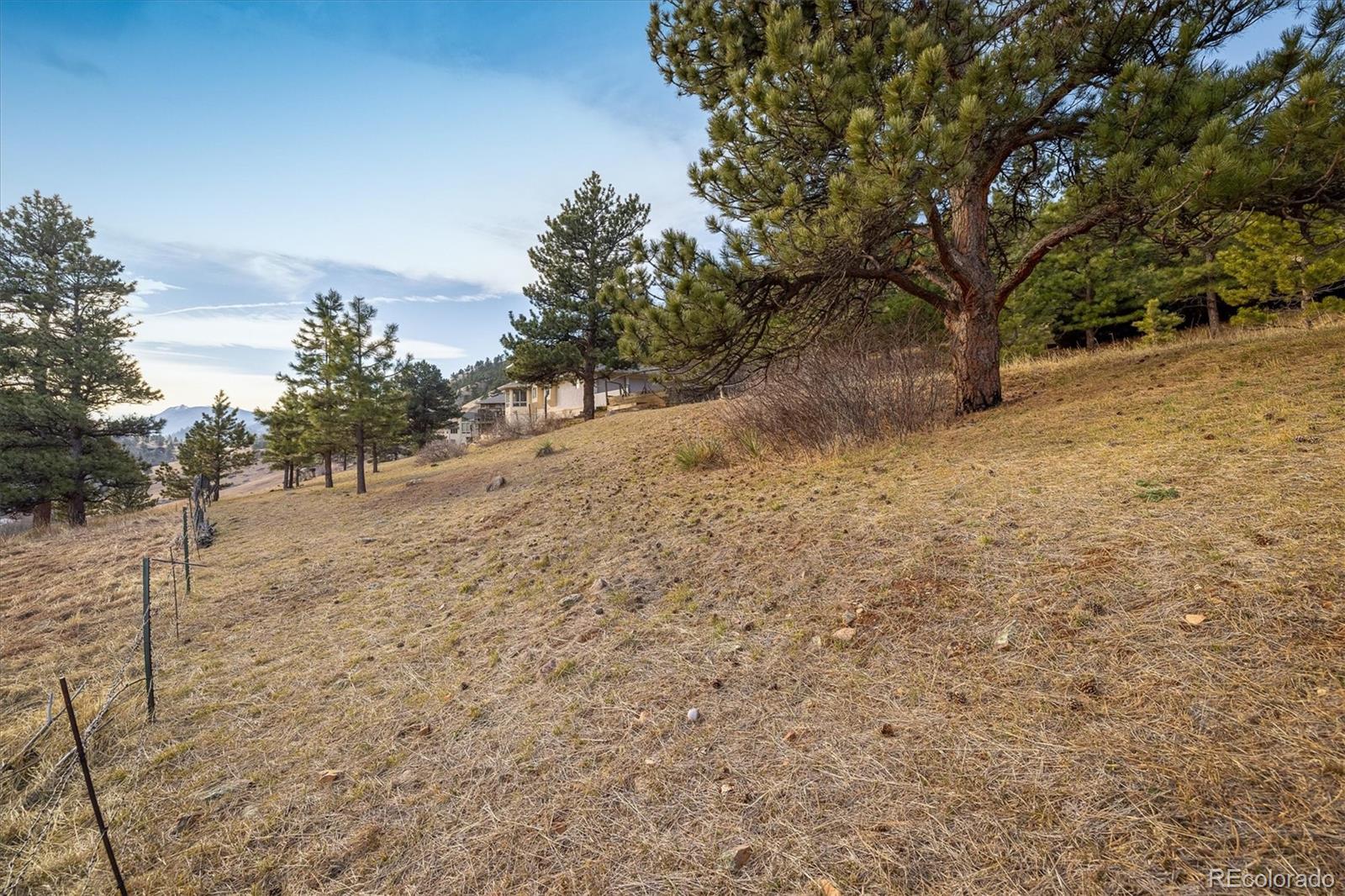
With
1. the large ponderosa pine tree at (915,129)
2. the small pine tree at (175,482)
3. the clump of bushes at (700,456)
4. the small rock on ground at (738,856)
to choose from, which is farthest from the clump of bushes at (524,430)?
the small rock on ground at (738,856)

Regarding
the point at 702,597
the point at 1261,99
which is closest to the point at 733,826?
the point at 702,597

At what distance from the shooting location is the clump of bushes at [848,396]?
7.09m

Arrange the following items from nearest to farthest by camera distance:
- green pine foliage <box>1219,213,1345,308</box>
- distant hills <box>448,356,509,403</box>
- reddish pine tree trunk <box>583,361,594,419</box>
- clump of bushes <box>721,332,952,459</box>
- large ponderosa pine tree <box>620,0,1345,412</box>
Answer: large ponderosa pine tree <box>620,0,1345,412</box> → clump of bushes <box>721,332,952,459</box> → green pine foliage <box>1219,213,1345,308</box> → reddish pine tree trunk <box>583,361,594,419</box> → distant hills <box>448,356,509,403</box>

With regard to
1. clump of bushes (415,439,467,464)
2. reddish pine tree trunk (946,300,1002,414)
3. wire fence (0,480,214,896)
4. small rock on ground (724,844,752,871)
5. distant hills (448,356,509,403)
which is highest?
distant hills (448,356,509,403)

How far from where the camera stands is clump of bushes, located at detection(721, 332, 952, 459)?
7.09m

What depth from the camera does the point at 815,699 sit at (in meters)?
2.62

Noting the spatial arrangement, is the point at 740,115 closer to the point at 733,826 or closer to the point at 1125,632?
the point at 1125,632

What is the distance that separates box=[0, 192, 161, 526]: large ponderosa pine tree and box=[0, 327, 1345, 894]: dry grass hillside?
15574 millimetres

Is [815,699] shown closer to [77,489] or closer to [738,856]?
[738,856]

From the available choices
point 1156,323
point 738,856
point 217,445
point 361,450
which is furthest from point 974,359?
point 217,445

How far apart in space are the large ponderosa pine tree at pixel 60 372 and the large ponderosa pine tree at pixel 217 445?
6948 mm

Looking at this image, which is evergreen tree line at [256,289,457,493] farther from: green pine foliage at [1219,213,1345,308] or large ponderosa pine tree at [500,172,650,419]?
green pine foliage at [1219,213,1345,308]

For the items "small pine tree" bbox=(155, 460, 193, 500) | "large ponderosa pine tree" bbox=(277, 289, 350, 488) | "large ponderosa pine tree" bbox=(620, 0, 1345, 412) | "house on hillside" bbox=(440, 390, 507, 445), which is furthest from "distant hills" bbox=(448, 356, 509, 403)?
"large ponderosa pine tree" bbox=(620, 0, 1345, 412)

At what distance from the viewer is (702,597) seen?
3969mm
